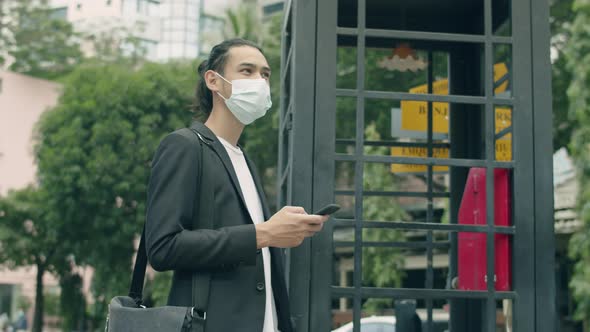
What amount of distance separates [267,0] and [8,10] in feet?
39.1

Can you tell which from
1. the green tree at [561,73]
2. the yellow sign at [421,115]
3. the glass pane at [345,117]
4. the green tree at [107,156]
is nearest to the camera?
the yellow sign at [421,115]

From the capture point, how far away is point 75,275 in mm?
23328

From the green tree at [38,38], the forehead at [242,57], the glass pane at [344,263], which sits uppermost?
the green tree at [38,38]

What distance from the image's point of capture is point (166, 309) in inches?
89.8

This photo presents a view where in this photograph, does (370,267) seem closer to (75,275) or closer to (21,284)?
(75,275)

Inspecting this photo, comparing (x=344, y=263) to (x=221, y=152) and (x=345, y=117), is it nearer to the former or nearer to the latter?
(x=345, y=117)

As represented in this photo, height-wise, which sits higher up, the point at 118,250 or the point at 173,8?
the point at 173,8

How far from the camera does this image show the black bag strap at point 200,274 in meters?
2.32

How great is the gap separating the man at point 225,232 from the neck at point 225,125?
0.02 meters

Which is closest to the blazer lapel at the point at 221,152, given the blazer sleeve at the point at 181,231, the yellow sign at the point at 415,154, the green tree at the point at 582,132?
the blazer sleeve at the point at 181,231

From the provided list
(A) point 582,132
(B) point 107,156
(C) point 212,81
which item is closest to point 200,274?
(C) point 212,81

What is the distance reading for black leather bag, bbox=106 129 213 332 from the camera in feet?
7.45

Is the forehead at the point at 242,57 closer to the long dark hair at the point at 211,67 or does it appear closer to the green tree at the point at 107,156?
the long dark hair at the point at 211,67

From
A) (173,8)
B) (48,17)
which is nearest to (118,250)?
(48,17)
